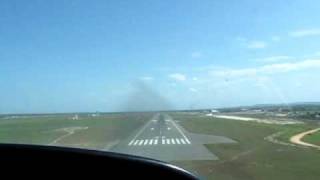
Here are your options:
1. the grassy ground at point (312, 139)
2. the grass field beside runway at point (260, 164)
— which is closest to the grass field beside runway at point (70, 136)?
the grass field beside runway at point (260, 164)


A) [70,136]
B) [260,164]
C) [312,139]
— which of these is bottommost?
[260,164]

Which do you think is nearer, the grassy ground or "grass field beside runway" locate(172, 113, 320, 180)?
"grass field beside runway" locate(172, 113, 320, 180)

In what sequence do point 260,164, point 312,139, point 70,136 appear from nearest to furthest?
1. point 260,164
2. point 312,139
3. point 70,136

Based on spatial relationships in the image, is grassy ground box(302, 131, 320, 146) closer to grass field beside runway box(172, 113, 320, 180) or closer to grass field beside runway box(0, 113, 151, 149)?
grass field beside runway box(172, 113, 320, 180)

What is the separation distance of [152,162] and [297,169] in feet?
59.7

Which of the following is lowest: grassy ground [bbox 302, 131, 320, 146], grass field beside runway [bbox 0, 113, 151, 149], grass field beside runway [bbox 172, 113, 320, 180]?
grass field beside runway [bbox 172, 113, 320, 180]

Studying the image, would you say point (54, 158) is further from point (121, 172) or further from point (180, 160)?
point (180, 160)

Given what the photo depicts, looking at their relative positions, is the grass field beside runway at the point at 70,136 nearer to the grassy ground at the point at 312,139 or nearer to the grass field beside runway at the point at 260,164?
the grass field beside runway at the point at 260,164

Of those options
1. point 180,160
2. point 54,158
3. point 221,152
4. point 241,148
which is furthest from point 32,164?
point 241,148

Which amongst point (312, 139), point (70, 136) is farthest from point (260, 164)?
point (70, 136)

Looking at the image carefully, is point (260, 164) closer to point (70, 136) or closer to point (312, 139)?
point (312, 139)

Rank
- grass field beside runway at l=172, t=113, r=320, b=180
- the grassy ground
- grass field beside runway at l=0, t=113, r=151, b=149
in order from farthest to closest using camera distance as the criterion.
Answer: the grassy ground < grass field beside runway at l=0, t=113, r=151, b=149 < grass field beside runway at l=172, t=113, r=320, b=180

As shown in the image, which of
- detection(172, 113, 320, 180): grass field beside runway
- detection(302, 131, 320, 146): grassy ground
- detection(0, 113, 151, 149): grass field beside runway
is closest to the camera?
detection(172, 113, 320, 180): grass field beside runway

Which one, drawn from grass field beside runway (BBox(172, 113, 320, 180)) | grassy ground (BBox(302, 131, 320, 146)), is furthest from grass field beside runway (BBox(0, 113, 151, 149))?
grassy ground (BBox(302, 131, 320, 146))
